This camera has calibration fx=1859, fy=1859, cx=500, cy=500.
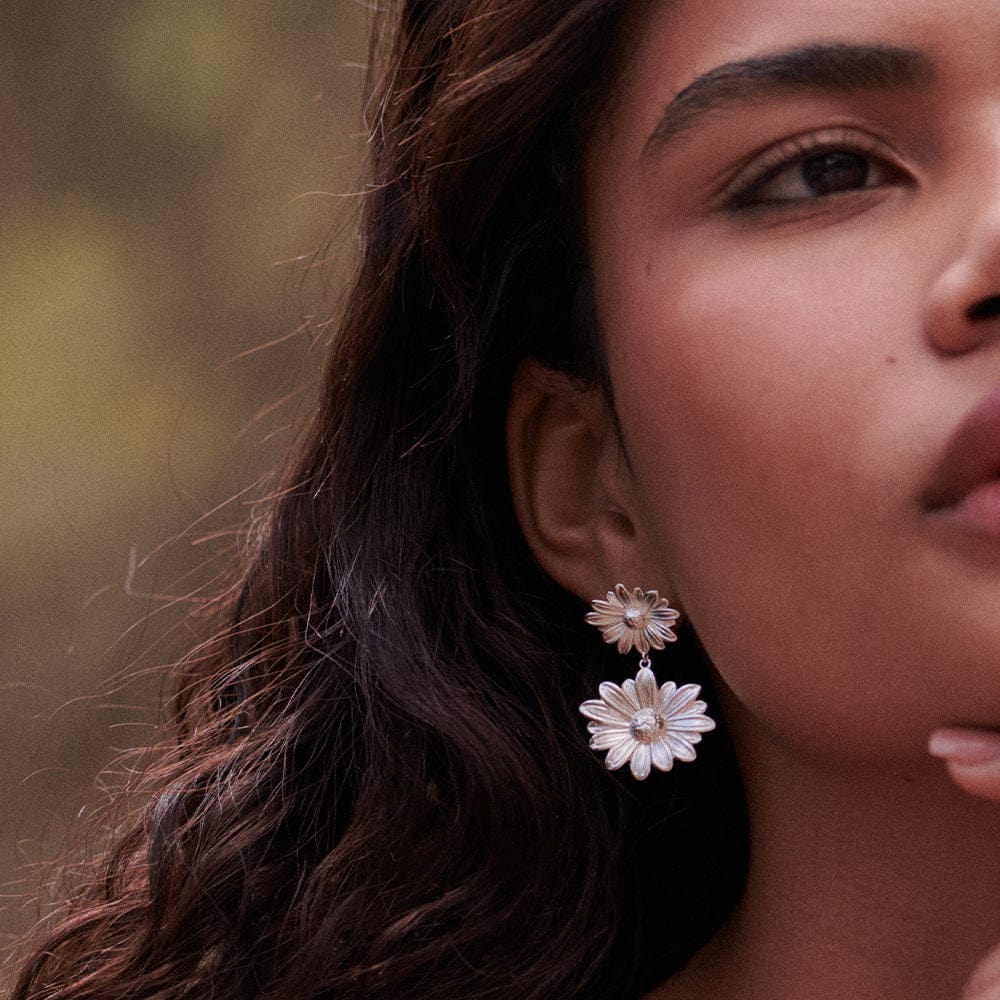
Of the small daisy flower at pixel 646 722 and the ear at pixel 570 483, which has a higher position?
the ear at pixel 570 483

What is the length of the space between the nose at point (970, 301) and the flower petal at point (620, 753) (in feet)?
2.26

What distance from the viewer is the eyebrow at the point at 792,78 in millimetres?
1894

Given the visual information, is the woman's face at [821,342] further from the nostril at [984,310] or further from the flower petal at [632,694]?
the flower petal at [632,694]

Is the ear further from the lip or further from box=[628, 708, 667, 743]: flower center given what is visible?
the lip

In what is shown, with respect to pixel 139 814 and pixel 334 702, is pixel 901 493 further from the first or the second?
pixel 139 814

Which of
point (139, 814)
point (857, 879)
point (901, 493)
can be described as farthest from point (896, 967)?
point (139, 814)

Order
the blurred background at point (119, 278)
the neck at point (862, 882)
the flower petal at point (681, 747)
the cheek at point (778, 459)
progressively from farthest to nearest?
the blurred background at point (119, 278)
the flower petal at point (681, 747)
the neck at point (862, 882)
the cheek at point (778, 459)

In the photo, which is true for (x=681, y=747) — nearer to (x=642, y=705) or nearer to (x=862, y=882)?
(x=642, y=705)

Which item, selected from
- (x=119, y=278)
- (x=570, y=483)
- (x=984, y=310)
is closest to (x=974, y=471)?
(x=984, y=310)

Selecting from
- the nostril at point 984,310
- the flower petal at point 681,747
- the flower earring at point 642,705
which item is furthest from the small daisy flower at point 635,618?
the nostril at point 984,310

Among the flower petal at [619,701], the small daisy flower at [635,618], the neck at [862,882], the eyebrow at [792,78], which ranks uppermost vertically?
the eyebrow at [792,78]

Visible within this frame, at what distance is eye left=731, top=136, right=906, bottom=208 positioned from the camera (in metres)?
1.96

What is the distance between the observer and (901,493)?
179cm

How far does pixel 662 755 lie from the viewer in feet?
7.27
